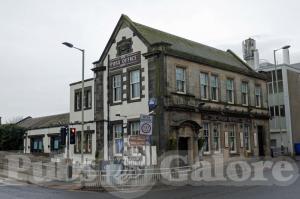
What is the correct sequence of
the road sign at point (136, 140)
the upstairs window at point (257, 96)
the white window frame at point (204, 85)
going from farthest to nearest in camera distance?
the upstairs window at point (257, 96) < the white window frame at point (204, 85) < the road sign at point (136, 140)

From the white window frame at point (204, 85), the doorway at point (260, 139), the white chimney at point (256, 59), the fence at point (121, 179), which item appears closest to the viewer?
the fence at point (121, 179)

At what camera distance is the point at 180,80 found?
28312mm

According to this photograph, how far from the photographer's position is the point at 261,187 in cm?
1741

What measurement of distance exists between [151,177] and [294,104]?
32718 mm

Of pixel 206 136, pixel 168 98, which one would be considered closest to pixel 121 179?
pixel 168 98

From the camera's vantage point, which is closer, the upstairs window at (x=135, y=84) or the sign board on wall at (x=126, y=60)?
the upstairs window at (x=135, y=84)

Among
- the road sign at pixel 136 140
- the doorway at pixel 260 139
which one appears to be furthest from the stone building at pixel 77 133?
the doorway at pixel 260 139

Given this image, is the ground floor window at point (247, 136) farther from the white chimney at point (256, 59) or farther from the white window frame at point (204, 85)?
the white chimney at point (256, 59)

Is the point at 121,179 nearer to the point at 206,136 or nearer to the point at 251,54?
the point at 206,136

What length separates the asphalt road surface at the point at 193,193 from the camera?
15.0m

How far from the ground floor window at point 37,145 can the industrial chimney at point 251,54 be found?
87.4ft

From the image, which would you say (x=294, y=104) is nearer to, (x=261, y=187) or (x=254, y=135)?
(x=254, y=135)

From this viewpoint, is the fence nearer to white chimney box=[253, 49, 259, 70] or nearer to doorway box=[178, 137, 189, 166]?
doorway box=[178, 137, 189, 166]

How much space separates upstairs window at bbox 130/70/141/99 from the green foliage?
67.5 ft
